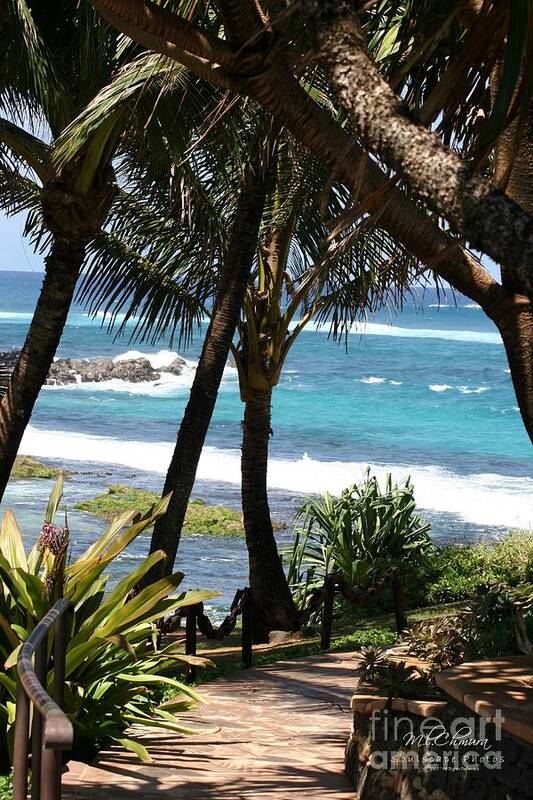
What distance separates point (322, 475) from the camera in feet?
103

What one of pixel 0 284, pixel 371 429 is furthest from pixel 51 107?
pixel 0 284

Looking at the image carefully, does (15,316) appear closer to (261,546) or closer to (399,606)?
Answer: (261,546)

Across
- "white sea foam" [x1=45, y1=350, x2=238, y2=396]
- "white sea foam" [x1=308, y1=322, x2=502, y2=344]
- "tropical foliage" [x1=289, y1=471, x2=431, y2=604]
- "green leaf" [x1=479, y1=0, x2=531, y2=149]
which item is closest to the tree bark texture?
"green leaf" [x1=479, y1=0, x2=531, y2=149]

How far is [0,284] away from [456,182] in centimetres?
13840

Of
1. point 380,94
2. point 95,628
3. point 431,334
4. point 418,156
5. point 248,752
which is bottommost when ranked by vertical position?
point 248,752

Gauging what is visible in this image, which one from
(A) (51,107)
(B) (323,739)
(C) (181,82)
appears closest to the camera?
(B) (323,739)

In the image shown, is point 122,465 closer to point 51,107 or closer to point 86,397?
point 86,397

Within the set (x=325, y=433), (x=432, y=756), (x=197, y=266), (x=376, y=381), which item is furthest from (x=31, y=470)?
(x=376, y=381)

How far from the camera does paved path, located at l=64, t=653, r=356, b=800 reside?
17.3ft

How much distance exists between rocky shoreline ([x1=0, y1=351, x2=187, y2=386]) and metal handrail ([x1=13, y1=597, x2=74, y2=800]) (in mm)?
48359

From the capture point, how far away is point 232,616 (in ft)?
29.6

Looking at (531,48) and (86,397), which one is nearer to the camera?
(531,48)

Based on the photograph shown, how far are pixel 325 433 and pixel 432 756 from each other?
38030mm

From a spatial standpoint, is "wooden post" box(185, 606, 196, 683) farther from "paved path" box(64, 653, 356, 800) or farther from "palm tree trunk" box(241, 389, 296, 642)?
"palm tree trunk" box(241, 389, 296, 642)
